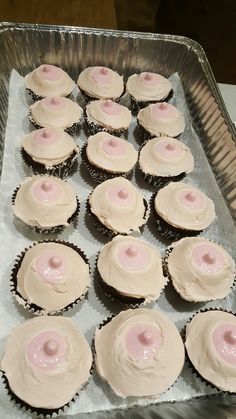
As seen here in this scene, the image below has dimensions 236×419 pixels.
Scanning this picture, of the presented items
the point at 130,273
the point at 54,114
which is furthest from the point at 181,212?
the point at 54,114

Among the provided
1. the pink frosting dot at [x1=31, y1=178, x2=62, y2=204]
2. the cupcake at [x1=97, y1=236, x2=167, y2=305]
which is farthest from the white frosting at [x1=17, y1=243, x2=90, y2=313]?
the pink frosting dot at [x1=31, y1=178, x2=62, y2=204]

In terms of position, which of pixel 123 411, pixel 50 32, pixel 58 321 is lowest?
pixel 123 411

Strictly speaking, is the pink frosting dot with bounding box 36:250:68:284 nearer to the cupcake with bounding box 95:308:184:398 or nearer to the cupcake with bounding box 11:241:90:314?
the cupcake with bounding box 11:241:90:314

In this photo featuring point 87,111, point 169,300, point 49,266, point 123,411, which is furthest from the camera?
point 87,111

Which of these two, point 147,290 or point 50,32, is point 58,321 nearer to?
point 147,290

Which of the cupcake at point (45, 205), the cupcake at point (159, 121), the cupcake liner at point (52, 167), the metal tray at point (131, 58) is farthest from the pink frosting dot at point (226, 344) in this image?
the cupcake at point (159, 121)

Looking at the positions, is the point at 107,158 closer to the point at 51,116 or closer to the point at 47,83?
the point at 51,116

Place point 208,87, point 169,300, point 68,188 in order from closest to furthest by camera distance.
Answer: point 169,300 < point 68,188 < point 208,87

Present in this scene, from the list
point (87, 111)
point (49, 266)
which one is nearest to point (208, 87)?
point (87, 111)
